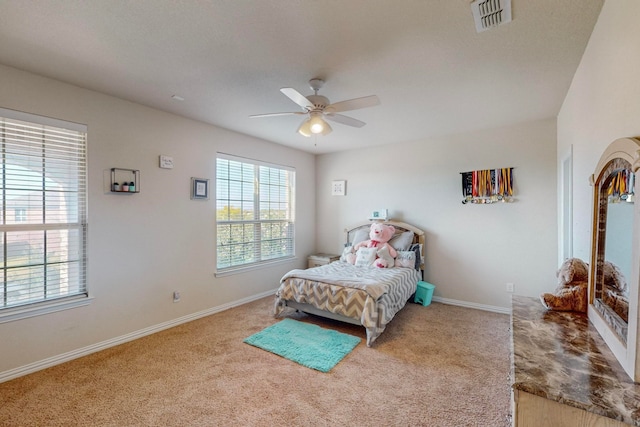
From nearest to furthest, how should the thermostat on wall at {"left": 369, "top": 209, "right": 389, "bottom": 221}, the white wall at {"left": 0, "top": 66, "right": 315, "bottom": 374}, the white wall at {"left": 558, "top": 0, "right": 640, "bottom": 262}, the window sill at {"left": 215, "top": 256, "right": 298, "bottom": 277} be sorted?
the white wall at {"left": 558, "top": 0, "right": 640, "bottom": 262}
the white wall at {"left": 0, "top": 66, "right": 315, "bottom": 374}
the window sill at {"left": 215, "top": 256, "right": 298, "bottom": 277}
the thermostat on wall at {"left": 369, "top": 209, "right": 389, "bottom": 221}

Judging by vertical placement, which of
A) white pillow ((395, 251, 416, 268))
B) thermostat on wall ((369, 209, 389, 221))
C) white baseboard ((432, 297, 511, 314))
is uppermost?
thermostat on wall ((369, 209, 389, 221))

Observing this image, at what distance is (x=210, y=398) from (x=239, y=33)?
253cm

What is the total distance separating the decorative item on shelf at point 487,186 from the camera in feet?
12.2

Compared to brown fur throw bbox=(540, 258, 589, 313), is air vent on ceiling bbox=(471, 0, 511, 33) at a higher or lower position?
higher

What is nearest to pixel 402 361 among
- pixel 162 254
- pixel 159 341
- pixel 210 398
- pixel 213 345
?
pixel 210 398

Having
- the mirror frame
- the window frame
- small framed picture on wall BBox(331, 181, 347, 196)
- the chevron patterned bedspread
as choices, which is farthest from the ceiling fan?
small framed picture on wall BBox(331, 181, 347, 196)

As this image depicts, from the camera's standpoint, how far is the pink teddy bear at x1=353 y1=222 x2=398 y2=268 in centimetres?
399

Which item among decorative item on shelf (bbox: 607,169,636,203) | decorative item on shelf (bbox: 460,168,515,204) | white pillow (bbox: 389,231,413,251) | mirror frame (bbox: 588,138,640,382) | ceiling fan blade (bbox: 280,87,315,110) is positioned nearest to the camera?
mirror frame (bbox: 588,138,640,382)

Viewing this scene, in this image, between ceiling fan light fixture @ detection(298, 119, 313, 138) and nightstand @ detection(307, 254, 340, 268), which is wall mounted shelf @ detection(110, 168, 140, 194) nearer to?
ceiling fan light fixture @ detection(298, 119, 313, 138)

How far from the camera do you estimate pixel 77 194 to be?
268 cm

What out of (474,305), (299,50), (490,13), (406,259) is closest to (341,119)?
(299,50)

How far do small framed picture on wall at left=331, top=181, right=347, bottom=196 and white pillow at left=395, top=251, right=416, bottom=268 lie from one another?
1613 mm

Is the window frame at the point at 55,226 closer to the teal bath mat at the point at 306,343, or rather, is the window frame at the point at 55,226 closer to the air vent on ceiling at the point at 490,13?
the teal bath mat at the point at 306,343

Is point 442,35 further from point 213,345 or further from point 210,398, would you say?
point 213,345
